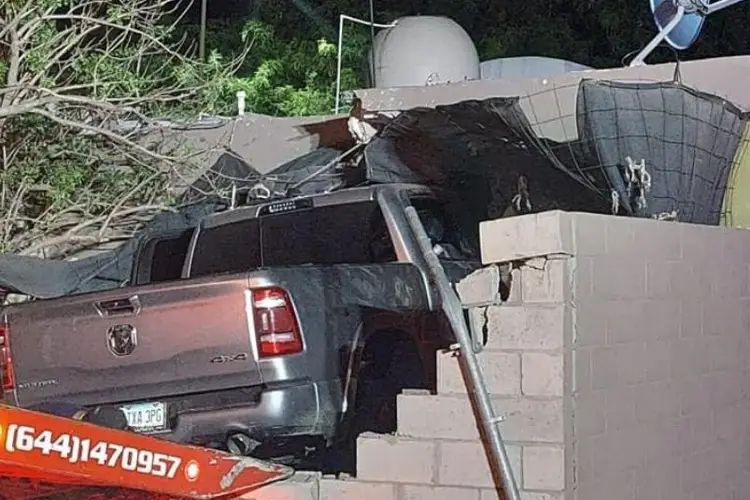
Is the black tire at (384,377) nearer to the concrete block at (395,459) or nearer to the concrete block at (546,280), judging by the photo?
the concrete block at (395,459)

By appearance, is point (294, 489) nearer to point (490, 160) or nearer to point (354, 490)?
point (354, 490)

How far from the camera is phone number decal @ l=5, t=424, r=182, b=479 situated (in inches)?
128

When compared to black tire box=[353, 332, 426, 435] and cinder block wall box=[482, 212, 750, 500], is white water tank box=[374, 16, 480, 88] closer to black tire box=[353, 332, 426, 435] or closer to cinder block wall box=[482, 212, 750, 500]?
black tire box=[353, 332, 426, 435]

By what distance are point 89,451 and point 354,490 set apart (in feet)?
4.28

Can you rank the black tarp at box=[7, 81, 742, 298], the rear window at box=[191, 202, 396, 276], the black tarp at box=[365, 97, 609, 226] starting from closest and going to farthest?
the rear window at box=[191, 202, 396, 276]
the black tarp at box=[7, 81, 742, 298]
the black tarp at box=[365, 97, 609, 226]

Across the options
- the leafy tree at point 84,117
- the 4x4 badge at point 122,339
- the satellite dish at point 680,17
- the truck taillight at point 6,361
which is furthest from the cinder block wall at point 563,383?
the leafy tree at point 84,117

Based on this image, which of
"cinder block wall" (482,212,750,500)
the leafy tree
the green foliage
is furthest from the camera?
the green foliage

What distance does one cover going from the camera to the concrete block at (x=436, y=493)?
4254mm

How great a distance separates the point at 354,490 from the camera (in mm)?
4434

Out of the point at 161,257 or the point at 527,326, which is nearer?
the point at 527,326

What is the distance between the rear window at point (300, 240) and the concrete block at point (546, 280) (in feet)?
7.08

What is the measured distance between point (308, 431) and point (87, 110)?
5.05 meters

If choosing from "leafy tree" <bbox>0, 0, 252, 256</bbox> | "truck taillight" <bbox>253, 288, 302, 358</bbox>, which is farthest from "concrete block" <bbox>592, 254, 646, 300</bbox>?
"leafy tree" <bbox>0, 0, 252, 256</bbox>

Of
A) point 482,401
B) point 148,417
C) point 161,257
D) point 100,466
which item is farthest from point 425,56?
point 100,466
